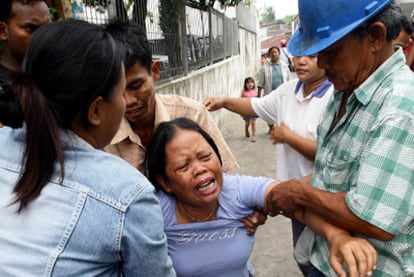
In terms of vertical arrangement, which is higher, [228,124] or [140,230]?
[140,230]

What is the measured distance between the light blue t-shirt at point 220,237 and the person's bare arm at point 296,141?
708 mm

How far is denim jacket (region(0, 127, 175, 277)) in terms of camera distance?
0.88 meters

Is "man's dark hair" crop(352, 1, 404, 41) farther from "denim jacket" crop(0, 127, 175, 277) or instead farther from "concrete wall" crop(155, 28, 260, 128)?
"concrete wall" crop(155, 28, 260, 128)

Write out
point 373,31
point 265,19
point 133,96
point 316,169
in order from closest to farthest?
point 373,31 → point 316,169 → point 133,96 → point 265,19

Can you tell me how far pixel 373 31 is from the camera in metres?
1.20

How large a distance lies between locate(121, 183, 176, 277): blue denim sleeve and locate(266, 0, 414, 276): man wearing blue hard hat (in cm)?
59

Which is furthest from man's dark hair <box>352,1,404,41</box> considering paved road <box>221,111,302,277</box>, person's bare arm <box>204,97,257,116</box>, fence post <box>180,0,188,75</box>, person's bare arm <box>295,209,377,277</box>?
fence post <box>180,0,188,75</box>

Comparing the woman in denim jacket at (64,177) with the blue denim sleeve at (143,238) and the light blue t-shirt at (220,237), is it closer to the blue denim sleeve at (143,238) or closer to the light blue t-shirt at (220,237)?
the blue denim sleeve at (143,238)

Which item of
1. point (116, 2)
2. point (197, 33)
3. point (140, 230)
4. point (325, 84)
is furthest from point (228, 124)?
point (140, 230)

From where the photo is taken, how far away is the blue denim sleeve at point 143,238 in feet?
3.06

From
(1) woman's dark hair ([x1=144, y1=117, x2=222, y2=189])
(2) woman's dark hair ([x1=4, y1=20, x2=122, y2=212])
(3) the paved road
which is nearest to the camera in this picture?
(2) woman's dark hair ([x1=4, y1=20, x2=122, y2=212])

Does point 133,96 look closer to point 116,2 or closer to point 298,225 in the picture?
point 298,225

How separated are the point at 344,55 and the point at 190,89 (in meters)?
4.69

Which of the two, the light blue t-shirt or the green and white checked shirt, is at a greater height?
the green and white checked shirt
